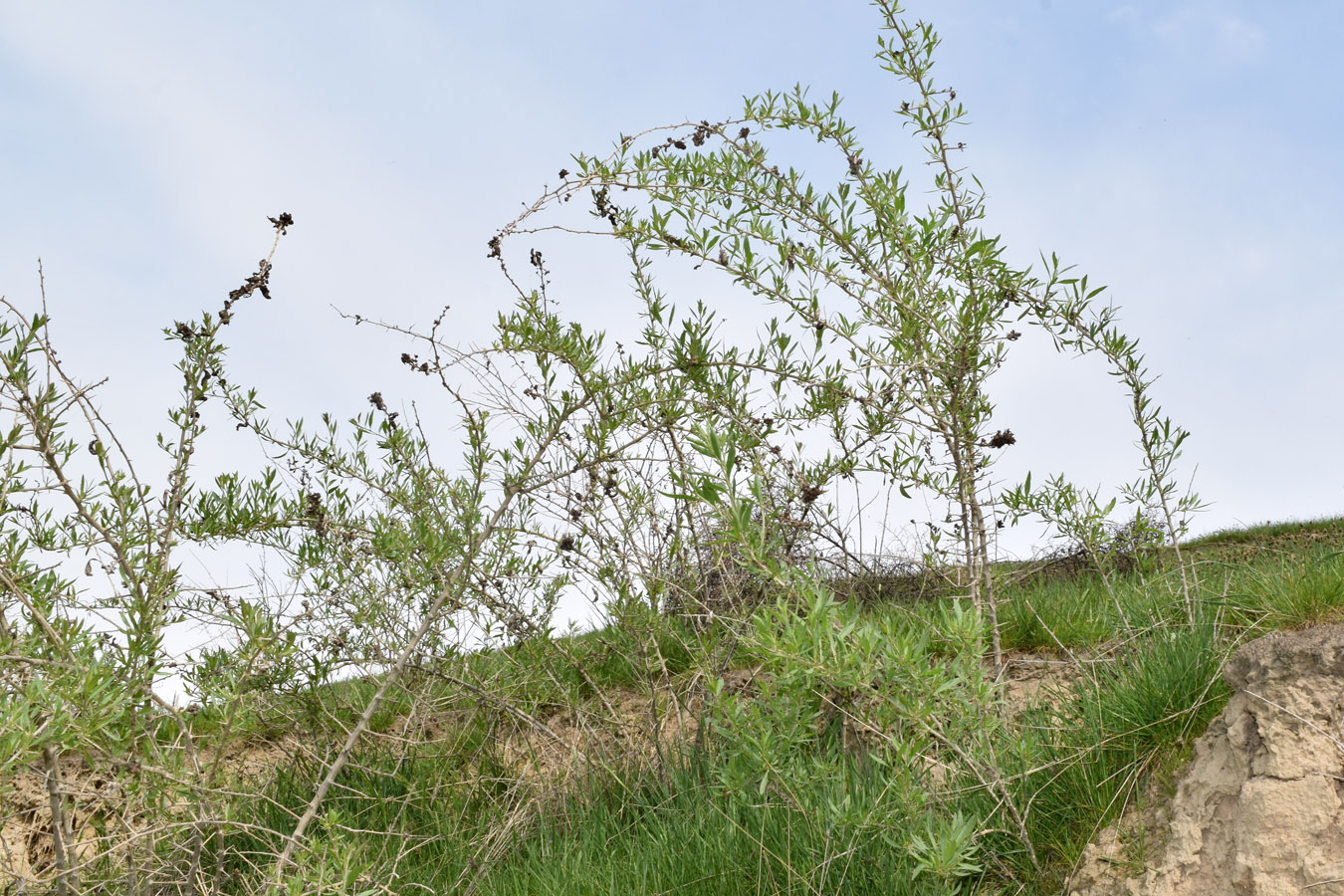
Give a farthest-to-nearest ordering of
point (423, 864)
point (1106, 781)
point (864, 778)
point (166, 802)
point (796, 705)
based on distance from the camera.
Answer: point (423, 864) < point (864, 778) < point (166, 802) < point (1106, 781) < point (796, 705)

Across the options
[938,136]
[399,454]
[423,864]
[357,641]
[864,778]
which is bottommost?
[423,864]

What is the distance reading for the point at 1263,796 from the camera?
2.92 m

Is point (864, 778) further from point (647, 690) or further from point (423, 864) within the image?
point (423, 864)

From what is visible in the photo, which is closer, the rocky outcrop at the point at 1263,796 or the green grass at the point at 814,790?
the rocky outcrop at the point at 1263,796

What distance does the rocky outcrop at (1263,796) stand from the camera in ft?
9.30

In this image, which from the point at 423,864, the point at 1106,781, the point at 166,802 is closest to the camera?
the point at 1106,781

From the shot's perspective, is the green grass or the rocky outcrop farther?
the green grass

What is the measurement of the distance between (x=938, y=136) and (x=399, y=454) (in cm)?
280

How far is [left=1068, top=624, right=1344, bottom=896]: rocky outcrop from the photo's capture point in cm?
283

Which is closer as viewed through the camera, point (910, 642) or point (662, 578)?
point (910, 642)

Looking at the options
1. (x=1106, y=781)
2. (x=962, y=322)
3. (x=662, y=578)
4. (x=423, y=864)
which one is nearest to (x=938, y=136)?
(x=962, y=322)

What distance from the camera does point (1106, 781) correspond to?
10.4 ft

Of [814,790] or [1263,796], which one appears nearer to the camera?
[1263,796]

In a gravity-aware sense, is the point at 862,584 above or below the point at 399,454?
below
